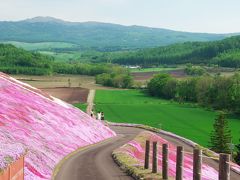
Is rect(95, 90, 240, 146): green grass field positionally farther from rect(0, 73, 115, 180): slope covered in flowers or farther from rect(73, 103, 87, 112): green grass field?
rect(0, 73, 115, 180): slope covered in flowers

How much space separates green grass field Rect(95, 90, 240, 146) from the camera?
121 metres

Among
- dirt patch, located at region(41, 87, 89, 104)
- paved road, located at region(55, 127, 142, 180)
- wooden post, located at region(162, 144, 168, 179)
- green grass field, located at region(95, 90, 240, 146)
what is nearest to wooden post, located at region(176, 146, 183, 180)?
wooden post, located at region(162, 144, 168, 179)

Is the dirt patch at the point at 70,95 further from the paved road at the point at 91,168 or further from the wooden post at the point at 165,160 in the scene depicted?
the wooden post at the point at 165,160

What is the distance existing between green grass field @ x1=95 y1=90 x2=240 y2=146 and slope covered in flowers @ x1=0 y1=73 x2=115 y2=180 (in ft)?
143

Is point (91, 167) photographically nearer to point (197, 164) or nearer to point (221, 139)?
point (197, 164)

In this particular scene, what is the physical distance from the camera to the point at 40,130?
50.1 m

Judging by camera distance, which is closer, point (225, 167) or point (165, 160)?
point (225, 167)

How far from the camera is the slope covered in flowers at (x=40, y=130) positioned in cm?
3475

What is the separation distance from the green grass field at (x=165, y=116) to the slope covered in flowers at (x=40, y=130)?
43498 mm

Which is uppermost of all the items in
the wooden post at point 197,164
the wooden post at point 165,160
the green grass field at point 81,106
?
the wooden post at point 197,164

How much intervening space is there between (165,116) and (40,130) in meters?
101

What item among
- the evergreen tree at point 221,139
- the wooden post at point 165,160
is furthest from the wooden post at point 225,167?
the evergreen tree at point 221,139

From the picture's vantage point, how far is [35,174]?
31.6 meters

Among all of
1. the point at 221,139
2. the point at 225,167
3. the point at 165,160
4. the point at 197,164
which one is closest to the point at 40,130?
the point at 165,160
